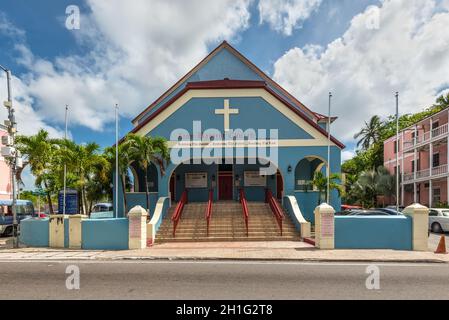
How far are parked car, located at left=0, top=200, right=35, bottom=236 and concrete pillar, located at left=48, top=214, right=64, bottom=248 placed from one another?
653 centimetres

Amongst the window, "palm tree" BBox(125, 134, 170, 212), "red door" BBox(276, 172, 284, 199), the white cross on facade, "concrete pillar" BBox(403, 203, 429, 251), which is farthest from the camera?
the window

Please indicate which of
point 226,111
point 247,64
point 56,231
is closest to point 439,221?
point 226,111

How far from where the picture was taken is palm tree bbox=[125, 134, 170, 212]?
1515 cm

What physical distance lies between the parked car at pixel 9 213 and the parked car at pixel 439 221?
81.5 ft

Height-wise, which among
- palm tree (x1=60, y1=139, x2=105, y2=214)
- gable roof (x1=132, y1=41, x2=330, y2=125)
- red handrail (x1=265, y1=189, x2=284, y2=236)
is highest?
gable roof (x1=132, y1=41, x2=330, y2=125)

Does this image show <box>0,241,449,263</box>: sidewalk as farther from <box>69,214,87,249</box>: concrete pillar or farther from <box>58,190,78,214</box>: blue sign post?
<box>58,190,78,214</box>: blue sign post

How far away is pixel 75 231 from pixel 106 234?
1.33 metres

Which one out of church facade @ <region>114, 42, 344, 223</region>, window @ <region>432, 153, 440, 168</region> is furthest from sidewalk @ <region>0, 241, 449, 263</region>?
window @ <region>432, 153, 440, 168</region>

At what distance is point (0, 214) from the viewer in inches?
714

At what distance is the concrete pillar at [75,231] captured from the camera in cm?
1198

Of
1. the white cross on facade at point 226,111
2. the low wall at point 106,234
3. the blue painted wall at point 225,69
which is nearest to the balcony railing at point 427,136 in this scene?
the blue painted wall at point 225,69

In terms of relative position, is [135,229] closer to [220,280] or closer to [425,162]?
[220,280]
